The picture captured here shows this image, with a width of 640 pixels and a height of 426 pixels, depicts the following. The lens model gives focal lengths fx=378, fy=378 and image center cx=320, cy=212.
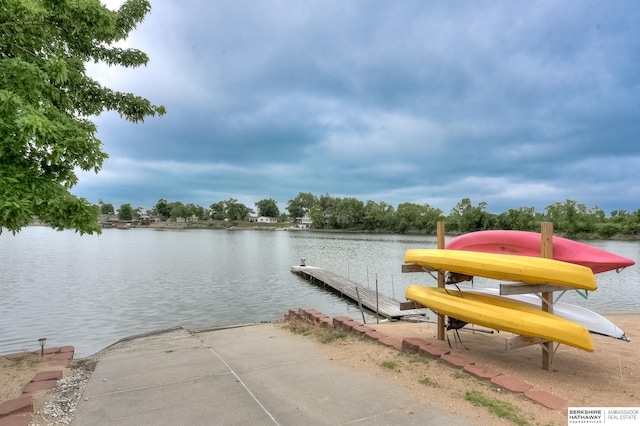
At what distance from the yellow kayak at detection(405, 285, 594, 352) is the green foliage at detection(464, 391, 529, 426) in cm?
158

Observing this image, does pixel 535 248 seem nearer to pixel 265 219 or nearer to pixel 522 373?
pixel 522 373

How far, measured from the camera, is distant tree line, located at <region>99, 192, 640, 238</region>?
7938 centimetres

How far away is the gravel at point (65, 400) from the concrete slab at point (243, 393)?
0.09 m

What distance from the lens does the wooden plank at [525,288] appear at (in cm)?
530

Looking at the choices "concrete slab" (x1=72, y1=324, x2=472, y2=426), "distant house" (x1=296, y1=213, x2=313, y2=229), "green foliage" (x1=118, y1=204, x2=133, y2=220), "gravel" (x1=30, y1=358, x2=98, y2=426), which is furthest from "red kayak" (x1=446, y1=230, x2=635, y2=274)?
"green foliage" (x1=118, y1=204, x2=133, y2=220)

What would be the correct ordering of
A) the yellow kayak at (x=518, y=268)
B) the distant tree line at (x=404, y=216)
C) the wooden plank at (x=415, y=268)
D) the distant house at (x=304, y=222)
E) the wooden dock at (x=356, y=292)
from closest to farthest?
1. the yellow kayak at (x=518, y=268)
2. the wooden plank at (x=415, y=268)
3. the wooden dock at (x=356, y=292)
4. the distant tree line at (x=404, y=216)
5. the distant house at (x=304, y=222)

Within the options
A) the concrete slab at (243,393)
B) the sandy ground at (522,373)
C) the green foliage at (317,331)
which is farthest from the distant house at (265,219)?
the concrete slab at (243,393)

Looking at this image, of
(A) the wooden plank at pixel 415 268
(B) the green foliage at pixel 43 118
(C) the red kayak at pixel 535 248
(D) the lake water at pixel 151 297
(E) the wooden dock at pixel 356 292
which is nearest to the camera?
(B) the green foliage at pixel 43 118

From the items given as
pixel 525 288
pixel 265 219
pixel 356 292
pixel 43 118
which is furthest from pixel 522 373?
pixel 265 219

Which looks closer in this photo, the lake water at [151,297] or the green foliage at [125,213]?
the lake water at [151,297]

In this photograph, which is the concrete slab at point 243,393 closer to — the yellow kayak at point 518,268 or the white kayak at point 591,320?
the yellow kayak at point 518,268

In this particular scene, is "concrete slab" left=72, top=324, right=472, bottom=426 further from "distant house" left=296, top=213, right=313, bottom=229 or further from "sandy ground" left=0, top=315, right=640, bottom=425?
"distant house" left=296, top=213, right=313, bottom=229

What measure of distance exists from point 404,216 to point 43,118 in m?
112

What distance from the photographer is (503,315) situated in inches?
215
